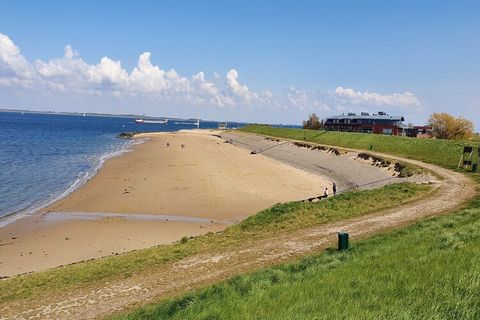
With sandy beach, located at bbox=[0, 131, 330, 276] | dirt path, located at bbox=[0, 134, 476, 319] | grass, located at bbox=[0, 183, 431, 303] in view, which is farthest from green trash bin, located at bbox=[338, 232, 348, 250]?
sandy beach, located at bbox=[0, 131, 330, 276]

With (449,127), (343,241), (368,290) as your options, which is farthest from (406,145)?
(368,290)

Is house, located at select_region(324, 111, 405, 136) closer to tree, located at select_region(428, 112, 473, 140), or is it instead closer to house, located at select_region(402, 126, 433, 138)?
house, located at select_region(402, 126, 433, 138)

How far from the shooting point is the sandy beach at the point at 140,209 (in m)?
23.7

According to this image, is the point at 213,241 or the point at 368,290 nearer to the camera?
the point at 368,290

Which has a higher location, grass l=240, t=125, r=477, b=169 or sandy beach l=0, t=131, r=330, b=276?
grass l=240, t=125, r=477, b=169

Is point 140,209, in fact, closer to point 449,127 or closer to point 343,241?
point 343,241

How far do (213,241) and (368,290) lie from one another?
1210 cm

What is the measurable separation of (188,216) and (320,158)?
36.4 meters

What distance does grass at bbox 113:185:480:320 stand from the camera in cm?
732

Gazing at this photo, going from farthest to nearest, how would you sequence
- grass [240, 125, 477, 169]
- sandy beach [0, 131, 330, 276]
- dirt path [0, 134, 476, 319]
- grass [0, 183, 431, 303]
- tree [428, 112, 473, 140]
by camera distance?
1. tree [428, 112, 473, 140]
2. grass [240, 125, 477, 169]
3. sandy beach [0, 131, 330, 276]
4. grass [0, 183, 431, 303]
5. dirt path [0, 134, 476, 319]

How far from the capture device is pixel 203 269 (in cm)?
1605

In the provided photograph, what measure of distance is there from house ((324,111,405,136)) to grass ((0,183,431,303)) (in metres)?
71.8

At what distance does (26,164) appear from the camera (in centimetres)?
6191

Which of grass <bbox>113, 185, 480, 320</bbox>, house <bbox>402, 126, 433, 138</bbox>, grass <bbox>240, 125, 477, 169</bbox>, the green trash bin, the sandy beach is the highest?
house <bbox>402, 126, 433, 138</bbox>
